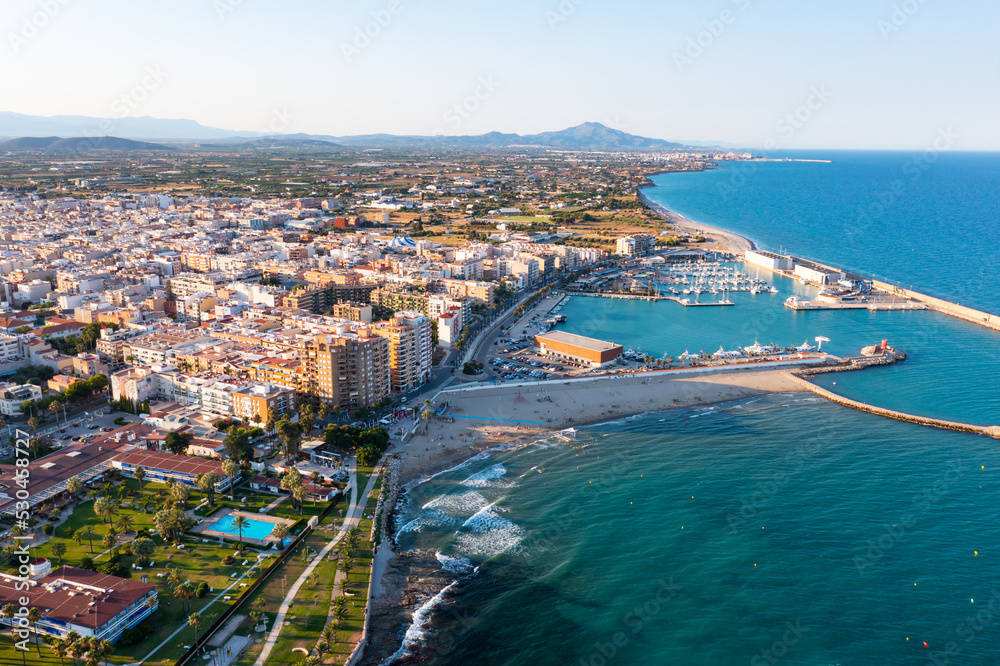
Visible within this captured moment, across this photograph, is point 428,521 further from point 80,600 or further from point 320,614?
point 80,600

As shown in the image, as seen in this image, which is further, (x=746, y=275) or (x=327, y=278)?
(x=746, y=275)

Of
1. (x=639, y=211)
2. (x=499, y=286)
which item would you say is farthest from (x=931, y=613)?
(x=639, y=211)

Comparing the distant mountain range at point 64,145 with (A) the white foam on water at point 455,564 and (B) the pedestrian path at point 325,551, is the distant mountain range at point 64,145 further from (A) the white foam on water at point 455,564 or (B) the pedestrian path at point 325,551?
(A) the white foam on water at point 455,564

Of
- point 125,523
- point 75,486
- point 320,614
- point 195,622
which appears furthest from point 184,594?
point 75,486

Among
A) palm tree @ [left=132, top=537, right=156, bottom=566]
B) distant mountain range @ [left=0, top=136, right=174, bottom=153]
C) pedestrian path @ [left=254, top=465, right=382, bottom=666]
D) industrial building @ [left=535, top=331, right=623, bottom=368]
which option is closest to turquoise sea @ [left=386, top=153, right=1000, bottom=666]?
pedestrian path @ [left=254, top=465, right=382, bottom=666]

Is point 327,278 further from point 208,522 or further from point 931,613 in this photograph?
point 931,613

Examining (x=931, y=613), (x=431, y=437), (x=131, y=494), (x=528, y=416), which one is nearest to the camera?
(x=931, y=613)

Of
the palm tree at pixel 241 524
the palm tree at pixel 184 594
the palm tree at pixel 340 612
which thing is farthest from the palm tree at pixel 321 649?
the palm tree at pixel 241 524
